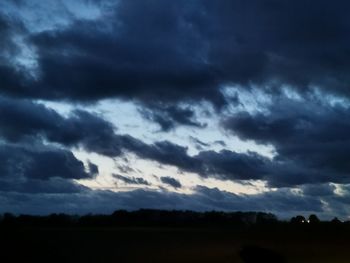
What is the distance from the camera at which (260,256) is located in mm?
38469

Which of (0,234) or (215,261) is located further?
(0,234)

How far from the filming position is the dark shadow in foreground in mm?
38069

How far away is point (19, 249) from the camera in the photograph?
70.9 m

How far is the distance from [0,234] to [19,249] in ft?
34.7

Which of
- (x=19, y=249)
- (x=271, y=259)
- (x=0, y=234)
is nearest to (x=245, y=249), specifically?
(x=271, y=259)

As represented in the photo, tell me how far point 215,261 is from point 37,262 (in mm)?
18925

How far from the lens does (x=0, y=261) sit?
58719mm

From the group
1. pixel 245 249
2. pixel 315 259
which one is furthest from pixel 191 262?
pixel 245 249

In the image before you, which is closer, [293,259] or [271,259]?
[271,259]

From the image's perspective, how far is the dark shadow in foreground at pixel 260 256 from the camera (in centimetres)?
3807

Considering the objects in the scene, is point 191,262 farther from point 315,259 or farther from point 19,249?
point 19,249

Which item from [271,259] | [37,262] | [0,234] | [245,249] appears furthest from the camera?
[0,234]

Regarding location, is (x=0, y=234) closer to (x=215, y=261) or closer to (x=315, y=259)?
(x=215, y=261)

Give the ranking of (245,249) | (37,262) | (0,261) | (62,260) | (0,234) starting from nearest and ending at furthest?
(245,249) → (0,261) → (37,262) → (62,260) → (0,234)
